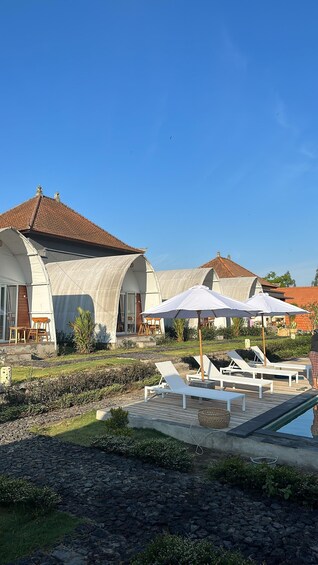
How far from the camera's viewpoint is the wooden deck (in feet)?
26.7

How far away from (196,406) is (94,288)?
11.6 meters

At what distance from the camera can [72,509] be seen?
14.6 ft

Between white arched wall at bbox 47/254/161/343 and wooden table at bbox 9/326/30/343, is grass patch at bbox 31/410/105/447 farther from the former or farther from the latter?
white arched wall at bbox 47/254/161/343

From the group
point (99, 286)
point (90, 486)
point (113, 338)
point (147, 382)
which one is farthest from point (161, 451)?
point (99, 286)

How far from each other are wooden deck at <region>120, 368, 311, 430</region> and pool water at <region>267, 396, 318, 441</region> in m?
0.50

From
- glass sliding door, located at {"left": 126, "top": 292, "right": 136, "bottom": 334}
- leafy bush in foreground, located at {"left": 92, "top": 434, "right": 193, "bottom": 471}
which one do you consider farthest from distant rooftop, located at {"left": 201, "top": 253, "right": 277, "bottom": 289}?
leafy bush in foreground, located at {"left": 92, "top": 434, "right": 193, "bottom": 471}

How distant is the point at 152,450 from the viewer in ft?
19.6

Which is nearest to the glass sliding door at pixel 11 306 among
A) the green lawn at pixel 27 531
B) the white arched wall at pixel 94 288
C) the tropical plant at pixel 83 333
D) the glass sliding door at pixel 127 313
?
the white arched wall at pixel 94 288

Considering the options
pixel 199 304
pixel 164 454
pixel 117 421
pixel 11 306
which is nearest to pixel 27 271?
pixel 11 306

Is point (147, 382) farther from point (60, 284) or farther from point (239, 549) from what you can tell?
point (60, 284)

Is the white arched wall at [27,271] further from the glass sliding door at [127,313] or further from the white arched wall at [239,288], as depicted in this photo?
the white arched wall at [239,288]

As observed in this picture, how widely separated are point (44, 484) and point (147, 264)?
60.7 ft

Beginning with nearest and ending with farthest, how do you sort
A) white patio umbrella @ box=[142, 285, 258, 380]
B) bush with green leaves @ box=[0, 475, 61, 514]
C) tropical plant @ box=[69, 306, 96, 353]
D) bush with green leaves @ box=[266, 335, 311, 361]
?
1. bush with green leaves @ box=[0, 475, 61, 514]
2. white patio umbrella @ box=[142, 285, 258, 380]
3. tropical plant @ box=[69, 306, 96, 353]
4. bush with green leaves @ box=[266, 335, 311, 361]

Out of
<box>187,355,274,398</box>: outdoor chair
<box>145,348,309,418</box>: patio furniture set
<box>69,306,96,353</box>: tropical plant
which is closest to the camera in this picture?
<box>145,348,309,418</box>: patio furniture set
